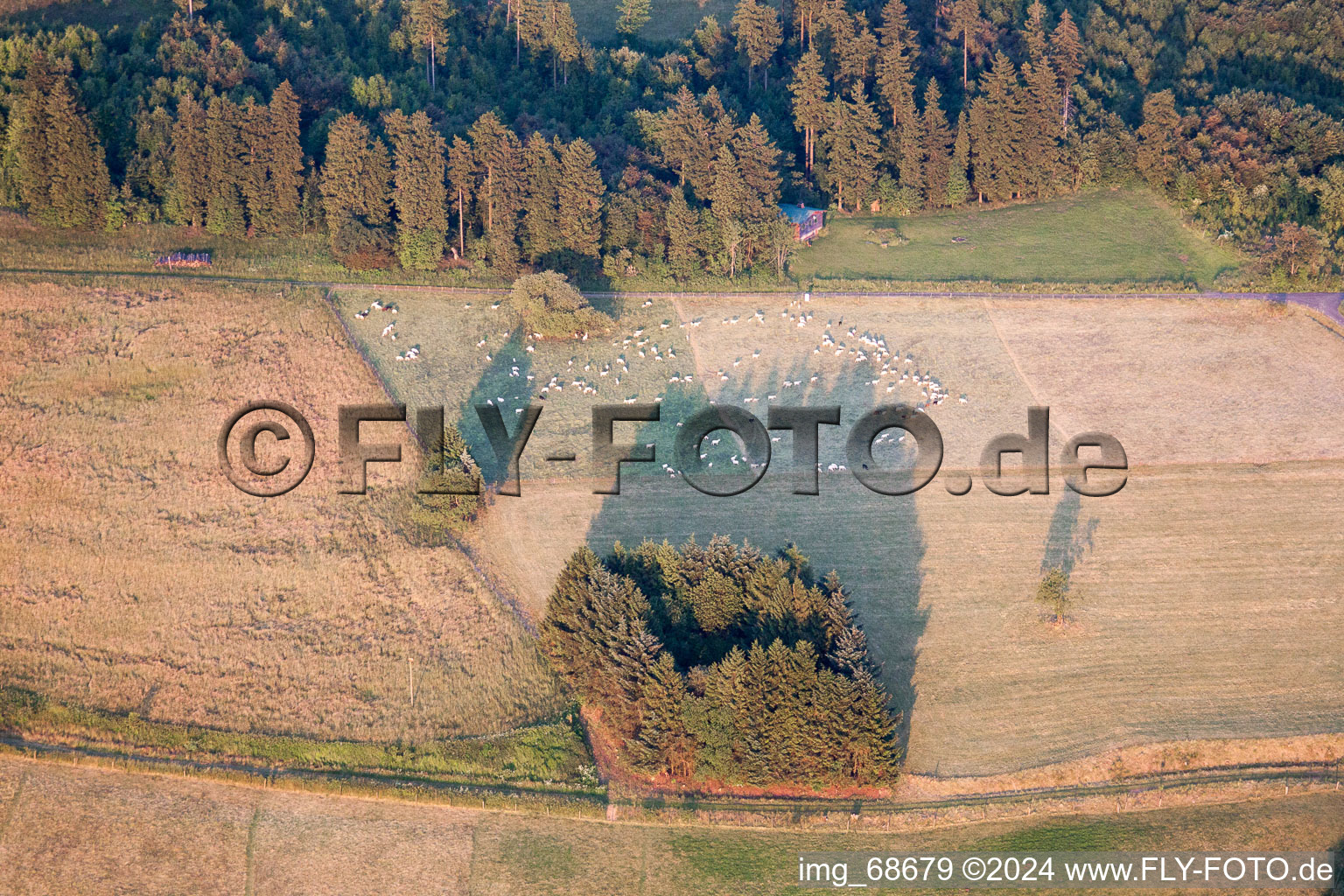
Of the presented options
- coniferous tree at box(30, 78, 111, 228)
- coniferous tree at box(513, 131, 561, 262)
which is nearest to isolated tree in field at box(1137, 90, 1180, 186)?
coniferous tree at box(513, 131, 561, 262)

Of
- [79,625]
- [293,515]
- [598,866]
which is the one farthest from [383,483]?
[598,866]

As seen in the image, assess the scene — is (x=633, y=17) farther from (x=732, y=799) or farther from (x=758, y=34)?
(x=732, y=799)

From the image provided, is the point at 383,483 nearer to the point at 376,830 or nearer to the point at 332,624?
the point at 332,624

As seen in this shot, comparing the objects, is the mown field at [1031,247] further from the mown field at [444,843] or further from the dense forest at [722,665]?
the mown field at [444,843]

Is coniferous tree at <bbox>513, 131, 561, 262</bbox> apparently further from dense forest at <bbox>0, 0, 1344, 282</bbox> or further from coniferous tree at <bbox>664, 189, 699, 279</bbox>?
coniferous tree at <bbox>664, 189, 699, 279</bbox>

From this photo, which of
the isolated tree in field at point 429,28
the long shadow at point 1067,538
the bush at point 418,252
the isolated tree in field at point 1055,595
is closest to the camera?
the isolated tree in field at point 1055,595

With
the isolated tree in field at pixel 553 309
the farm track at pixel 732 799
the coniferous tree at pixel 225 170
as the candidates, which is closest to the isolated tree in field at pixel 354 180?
the coniferous tree at pixel 225 170

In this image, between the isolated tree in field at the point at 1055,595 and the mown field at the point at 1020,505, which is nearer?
the mown field at the point at 1020,505
